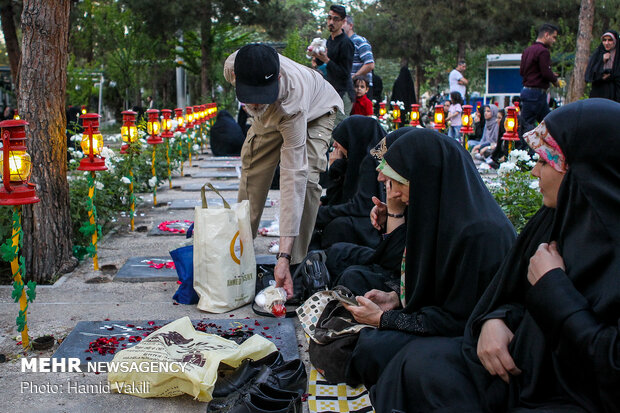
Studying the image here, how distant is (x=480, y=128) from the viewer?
43.6 ft

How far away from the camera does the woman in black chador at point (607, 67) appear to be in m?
8.96

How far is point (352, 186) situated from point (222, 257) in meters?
1.31

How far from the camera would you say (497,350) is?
6.81ft

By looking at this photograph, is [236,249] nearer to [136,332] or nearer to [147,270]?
[136,332]

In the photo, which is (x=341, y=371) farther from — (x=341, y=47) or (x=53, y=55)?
(x=341, y=47)

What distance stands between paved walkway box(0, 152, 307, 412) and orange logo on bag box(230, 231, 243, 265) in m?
0.33

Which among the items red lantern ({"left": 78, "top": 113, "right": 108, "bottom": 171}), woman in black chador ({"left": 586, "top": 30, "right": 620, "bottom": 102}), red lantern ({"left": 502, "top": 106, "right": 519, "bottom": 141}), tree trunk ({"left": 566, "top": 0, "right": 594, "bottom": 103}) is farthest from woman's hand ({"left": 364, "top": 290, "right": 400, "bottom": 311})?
tree trunk ({"left": 566, "top": 0, "right": 594, "bottom": 103})

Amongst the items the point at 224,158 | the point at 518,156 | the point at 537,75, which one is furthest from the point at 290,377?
the point at 224,158

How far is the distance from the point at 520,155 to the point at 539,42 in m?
4.02

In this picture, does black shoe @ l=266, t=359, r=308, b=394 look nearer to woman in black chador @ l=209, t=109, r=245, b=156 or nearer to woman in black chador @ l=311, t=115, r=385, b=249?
woman in black chador @ l=311, t=115, r=385, b=249

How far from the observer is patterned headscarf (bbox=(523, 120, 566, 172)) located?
199 cm

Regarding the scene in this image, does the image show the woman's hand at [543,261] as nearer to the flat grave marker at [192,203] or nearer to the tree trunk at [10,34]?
the flat grave marker at [192,203]

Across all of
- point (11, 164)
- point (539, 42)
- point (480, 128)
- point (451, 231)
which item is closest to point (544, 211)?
point (451, 231)

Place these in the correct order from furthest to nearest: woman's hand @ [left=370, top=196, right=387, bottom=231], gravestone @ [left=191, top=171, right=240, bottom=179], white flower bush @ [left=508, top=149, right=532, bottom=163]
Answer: gravestone @ [left=191, top=171, right=240, bottom=179] < white flower bush @ [left=508, top=149, right=532, bottom=163] < woman's hand @ [left=370, top=196, right=387, bottom=231]
